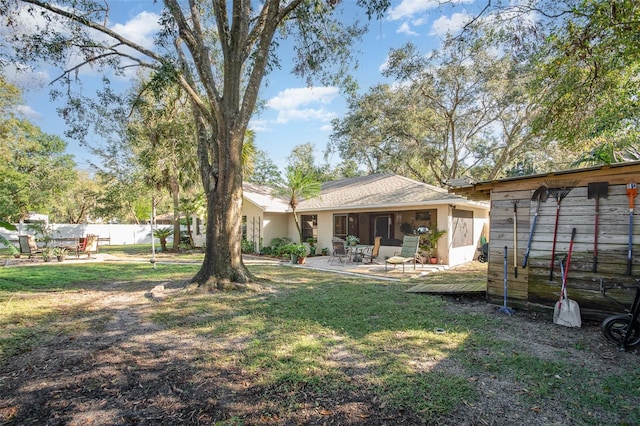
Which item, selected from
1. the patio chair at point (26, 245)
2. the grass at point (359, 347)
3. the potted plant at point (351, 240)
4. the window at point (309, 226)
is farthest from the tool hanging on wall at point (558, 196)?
the patio chair at point (26, 245)

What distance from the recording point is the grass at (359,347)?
2.93 m

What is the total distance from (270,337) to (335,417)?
6.58 ft

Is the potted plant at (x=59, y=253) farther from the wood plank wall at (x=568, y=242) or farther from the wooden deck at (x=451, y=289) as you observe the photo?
the wood plank wall at (x=568, y=242)

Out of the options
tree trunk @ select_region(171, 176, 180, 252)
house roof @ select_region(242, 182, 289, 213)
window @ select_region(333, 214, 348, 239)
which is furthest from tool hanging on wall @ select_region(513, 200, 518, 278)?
tree trunk @ select_region(171, 176, 180, 252)

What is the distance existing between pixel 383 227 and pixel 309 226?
4.76 m

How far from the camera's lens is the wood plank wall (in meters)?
4.84

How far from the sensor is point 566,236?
5.38 meters

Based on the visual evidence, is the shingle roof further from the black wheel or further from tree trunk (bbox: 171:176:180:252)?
the black wheel

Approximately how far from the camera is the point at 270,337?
441 centimetres

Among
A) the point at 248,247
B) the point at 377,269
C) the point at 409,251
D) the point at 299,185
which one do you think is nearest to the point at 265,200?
the point at 248,247

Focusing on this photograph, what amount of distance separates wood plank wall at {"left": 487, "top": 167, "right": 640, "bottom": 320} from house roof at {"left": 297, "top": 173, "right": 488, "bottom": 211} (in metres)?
5.06

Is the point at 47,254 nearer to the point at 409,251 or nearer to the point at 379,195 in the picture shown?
the point at 379,195

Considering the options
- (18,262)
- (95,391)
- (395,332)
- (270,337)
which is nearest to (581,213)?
(395,332)

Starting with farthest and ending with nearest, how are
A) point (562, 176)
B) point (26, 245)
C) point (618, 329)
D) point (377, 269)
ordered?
point (26, 245) < point (377, 269) < point (562, 176) < point (618, 329)
